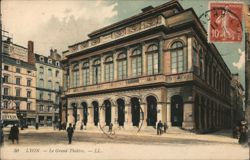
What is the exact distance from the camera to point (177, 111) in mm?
11125

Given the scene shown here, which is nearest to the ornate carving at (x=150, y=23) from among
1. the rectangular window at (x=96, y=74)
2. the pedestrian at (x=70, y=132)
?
the rectangular window at (x=96, y=74)

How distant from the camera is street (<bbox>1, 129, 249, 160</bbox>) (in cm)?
1024

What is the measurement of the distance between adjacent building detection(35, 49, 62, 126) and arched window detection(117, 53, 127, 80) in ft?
6.78

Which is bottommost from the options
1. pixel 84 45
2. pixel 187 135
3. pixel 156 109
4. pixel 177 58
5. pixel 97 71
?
pixel 187 135

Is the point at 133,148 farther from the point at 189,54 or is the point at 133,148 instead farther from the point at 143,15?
the point at 143,15

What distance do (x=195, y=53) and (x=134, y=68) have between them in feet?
7.01

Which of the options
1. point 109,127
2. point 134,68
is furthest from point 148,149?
point 134,68

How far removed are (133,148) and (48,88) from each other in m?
3.62

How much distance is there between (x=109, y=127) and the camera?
1148cm

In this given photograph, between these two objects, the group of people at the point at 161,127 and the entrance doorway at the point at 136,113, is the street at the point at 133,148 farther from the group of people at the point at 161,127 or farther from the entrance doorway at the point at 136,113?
the entrance doorway at the point at 136,113

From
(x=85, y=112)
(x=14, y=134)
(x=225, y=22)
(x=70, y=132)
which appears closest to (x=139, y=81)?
(x=85, y=112)

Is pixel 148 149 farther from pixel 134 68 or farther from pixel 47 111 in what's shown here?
pixel 47 111

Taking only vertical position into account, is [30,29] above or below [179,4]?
below

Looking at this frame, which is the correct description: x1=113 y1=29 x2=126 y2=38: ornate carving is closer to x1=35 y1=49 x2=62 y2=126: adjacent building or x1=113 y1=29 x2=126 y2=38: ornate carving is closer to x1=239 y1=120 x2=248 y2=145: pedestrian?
x1=35 y1=49 x2=62 y2=126: adjacent building
